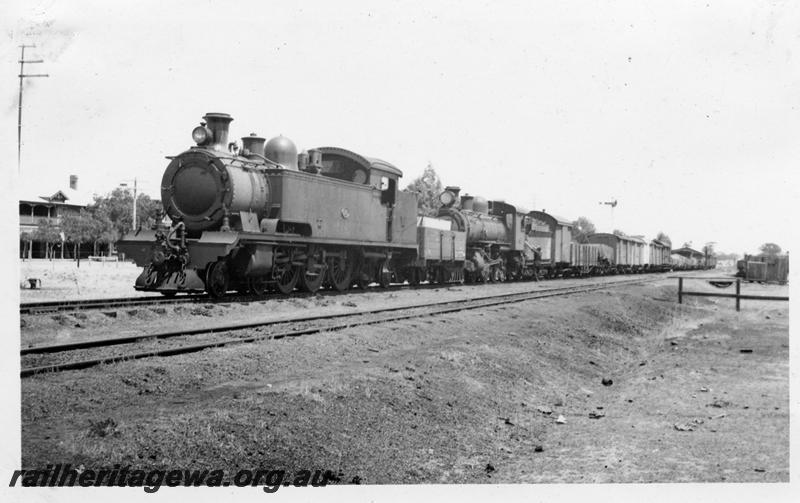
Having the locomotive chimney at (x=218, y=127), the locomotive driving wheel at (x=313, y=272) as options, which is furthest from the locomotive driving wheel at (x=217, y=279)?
the locomotive chimney at (x=218, y=127)

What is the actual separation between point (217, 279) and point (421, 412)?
857 centimetres

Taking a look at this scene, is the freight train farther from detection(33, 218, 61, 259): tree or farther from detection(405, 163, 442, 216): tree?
detection(405, 163, 442, 216): tree

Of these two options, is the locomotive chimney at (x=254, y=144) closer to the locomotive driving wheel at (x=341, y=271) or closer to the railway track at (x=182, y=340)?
the locomotive driving wheel at (x=341, y=271)

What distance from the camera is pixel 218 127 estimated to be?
53.1 feet

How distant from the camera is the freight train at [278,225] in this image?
14805 millimetres

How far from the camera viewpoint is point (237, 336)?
1037 cm

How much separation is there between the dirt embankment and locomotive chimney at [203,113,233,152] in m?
6.79

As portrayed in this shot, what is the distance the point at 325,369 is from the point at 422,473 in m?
2.69

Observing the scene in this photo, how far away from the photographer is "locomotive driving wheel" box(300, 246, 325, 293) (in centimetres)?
1781

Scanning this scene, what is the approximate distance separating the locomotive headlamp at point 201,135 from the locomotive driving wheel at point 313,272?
387 centimetres

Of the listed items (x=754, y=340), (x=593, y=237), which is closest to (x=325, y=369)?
(x=754, y=340)

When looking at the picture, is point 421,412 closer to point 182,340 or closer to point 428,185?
point 182,340

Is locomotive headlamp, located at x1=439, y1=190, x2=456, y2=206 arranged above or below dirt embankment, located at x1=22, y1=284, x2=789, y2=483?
above

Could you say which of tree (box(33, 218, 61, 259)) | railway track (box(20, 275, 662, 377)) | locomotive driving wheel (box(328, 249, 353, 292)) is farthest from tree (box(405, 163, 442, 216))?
railway track (box(20, 275, 662, 377))
